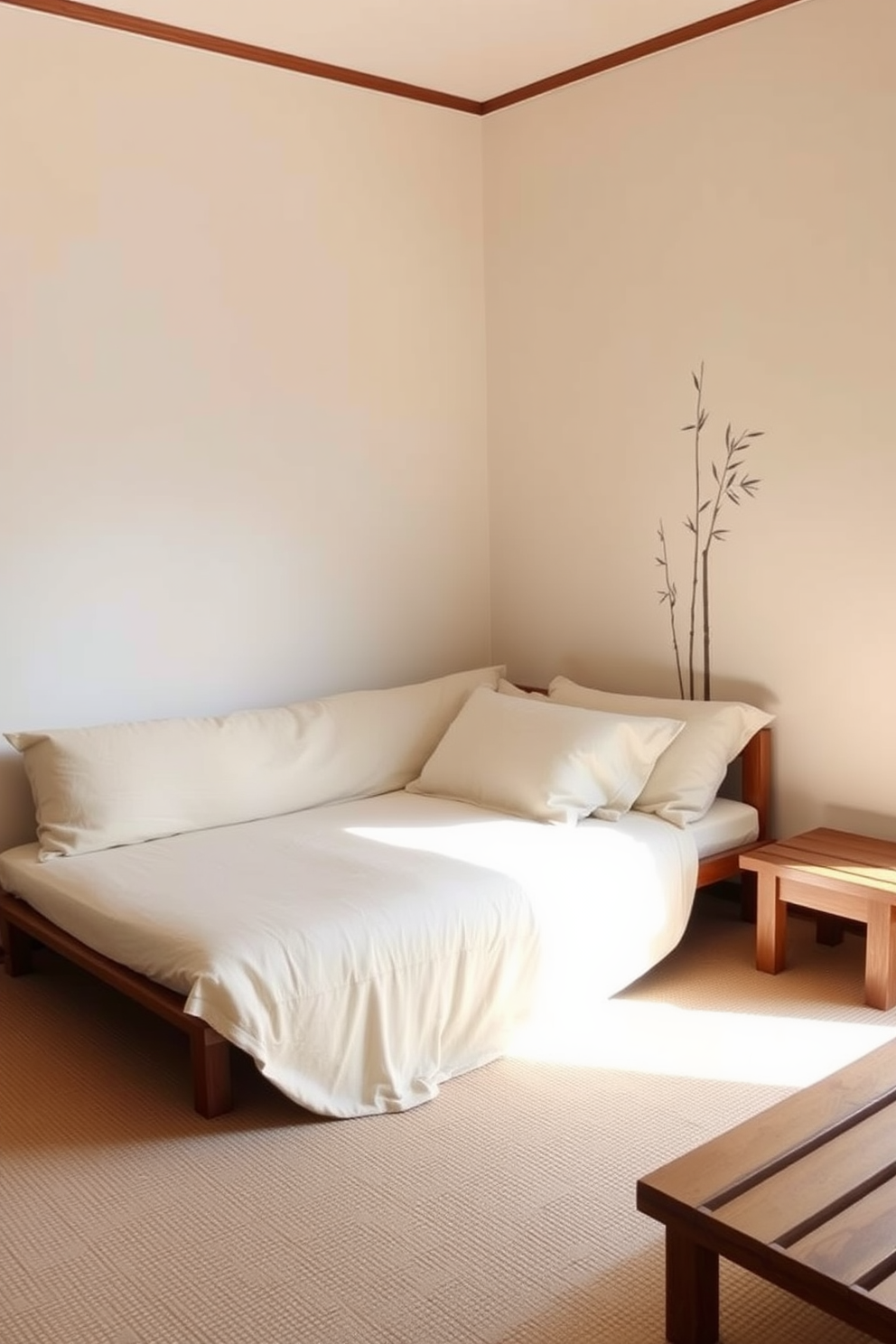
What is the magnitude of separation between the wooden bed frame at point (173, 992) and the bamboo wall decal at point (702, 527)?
321 millimetres

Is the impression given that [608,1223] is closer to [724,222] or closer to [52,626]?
[52,626]

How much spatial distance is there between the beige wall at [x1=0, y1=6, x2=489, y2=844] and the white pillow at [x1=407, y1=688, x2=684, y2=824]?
2.46 feet

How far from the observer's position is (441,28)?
12.3ft

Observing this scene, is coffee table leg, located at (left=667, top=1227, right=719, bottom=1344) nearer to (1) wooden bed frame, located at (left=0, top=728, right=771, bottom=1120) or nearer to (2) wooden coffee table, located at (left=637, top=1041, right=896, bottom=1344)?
(2) wooden coffee table, located at (left=637, top=1041, right=896, bottom=1344)

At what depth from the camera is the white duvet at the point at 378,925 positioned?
273cm

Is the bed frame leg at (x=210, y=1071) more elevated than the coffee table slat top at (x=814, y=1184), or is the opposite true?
the coffee table slat top at (x=814, y=1184)

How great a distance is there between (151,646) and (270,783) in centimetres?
57

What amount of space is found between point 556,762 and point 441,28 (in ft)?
7.17

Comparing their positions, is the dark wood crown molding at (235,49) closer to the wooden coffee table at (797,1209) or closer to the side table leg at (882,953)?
the side table leg at (882,953)

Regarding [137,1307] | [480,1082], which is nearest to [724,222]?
[480,1082]

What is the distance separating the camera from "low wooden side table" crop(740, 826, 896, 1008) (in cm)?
320

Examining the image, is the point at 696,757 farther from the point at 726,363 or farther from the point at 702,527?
the point at 726,363

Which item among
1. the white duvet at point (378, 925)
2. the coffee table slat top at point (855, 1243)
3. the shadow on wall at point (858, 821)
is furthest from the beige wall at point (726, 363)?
the coffee table slat top at point (855, 1243)

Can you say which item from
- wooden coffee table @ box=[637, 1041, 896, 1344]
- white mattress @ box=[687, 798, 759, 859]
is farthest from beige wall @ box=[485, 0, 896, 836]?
wooden coffee table @ box=[637, 1041, 896, 1344]
